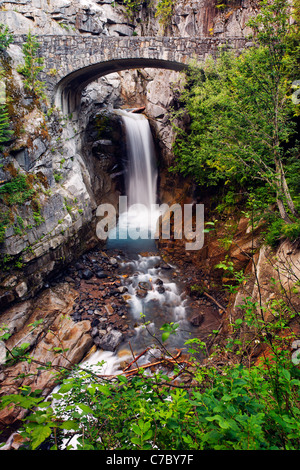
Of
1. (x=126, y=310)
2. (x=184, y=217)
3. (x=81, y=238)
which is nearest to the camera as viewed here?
(x=126, y=310)

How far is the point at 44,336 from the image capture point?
22.5 feet

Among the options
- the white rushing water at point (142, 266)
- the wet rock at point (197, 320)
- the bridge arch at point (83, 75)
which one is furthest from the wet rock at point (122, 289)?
the bridge arch at point (83, 75)

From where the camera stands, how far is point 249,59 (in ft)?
17.1

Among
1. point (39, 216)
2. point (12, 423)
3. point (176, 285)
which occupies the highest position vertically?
point (39, 216)

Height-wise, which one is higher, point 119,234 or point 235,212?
point 235,212

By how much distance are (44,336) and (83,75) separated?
11.4m

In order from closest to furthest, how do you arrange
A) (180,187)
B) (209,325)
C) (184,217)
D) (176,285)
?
(209,325) → (176,285) → (184,217) → (180,187)

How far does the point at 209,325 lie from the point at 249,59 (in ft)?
23.6

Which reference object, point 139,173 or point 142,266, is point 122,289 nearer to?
point 142,266

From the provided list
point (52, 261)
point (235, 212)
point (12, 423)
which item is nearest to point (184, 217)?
point (235, 212)

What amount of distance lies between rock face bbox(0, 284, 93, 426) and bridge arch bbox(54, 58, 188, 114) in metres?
8.57

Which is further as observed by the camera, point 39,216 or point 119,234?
point 119,234

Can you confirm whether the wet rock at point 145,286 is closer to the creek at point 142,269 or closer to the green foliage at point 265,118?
the creek at point 142,269
